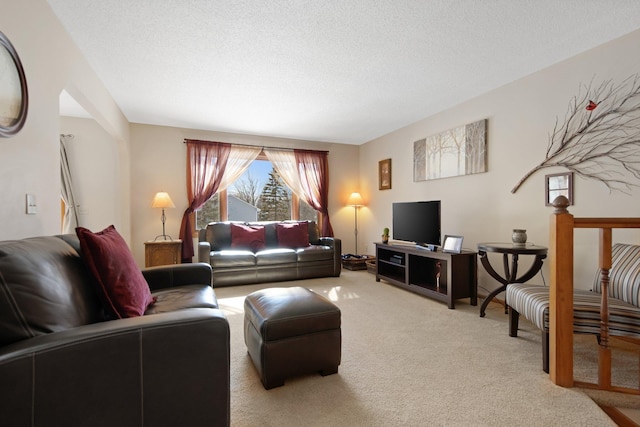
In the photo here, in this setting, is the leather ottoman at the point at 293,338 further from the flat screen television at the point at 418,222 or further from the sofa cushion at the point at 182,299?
the flat screen television at the point at 418,222

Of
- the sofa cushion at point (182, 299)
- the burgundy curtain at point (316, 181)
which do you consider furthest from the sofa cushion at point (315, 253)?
the sofa cushion at point (182, 299)

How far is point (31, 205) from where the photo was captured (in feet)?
5.74

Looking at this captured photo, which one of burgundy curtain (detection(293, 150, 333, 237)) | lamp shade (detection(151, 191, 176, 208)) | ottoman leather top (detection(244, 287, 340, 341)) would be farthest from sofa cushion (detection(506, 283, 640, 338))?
lamp shade (detection(151, 191, 176, 208))

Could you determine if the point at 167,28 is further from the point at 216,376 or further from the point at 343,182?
the point at 343,182

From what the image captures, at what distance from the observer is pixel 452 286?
10.2 ft

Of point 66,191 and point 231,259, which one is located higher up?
point 66,191

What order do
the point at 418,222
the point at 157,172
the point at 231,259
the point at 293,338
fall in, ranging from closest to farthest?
the point at 293,338 → the point at 418,222 → the point at 231,259 → the point at 157,172

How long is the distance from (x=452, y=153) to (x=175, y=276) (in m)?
3.51

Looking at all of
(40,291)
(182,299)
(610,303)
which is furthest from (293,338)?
(610,303)

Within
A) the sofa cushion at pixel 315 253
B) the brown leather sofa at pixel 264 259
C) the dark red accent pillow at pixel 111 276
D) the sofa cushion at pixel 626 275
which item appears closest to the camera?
the dark red accent pillow at pixel 111 276

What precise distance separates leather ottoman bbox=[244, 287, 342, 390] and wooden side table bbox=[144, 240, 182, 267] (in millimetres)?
2794

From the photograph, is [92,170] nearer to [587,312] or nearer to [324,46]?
[324,46]

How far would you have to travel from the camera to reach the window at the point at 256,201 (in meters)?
5.08

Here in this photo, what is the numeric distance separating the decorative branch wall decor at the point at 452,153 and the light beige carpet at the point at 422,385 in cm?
186
